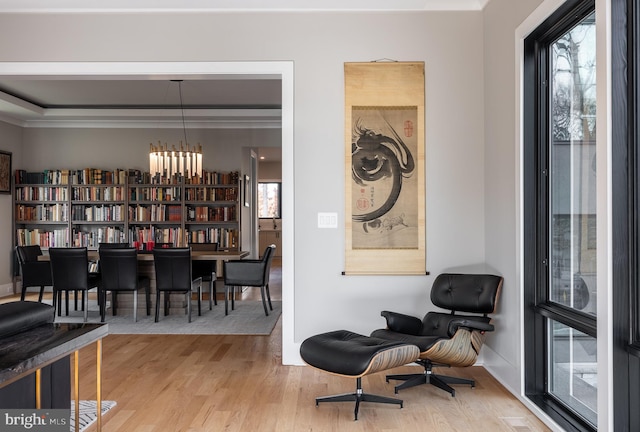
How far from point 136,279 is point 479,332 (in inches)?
159

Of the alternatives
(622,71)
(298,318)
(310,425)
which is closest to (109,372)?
(298,318)

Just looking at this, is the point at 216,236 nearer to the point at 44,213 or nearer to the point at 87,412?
the point at 44,213

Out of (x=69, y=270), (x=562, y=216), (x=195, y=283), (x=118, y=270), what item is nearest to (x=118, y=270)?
(x=118, y=270)

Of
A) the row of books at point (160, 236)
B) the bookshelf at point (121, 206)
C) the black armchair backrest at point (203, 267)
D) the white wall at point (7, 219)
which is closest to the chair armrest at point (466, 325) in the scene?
the black armchair backrest at point (203, 267)

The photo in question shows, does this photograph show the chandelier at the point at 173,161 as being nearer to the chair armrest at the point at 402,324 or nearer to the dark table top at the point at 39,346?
the chair armrest at the point at 402,324

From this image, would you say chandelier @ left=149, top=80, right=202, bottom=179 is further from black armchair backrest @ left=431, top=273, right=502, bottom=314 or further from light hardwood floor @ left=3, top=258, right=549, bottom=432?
black armchair backrest @ left=431, top=273, right=502, bottom=314

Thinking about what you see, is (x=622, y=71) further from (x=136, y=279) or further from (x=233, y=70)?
(x=136, y=279)

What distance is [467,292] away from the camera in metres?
3.86

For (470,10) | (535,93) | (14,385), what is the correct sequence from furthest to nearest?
(470,10)
(535,93)
(14,385)

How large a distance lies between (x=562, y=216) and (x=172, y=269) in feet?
14.0

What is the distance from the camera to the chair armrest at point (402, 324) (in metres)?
3.80

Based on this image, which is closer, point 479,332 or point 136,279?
point 479,332

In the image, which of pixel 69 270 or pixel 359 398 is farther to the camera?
pixel 69 270

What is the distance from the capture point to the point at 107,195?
29.0 ft
